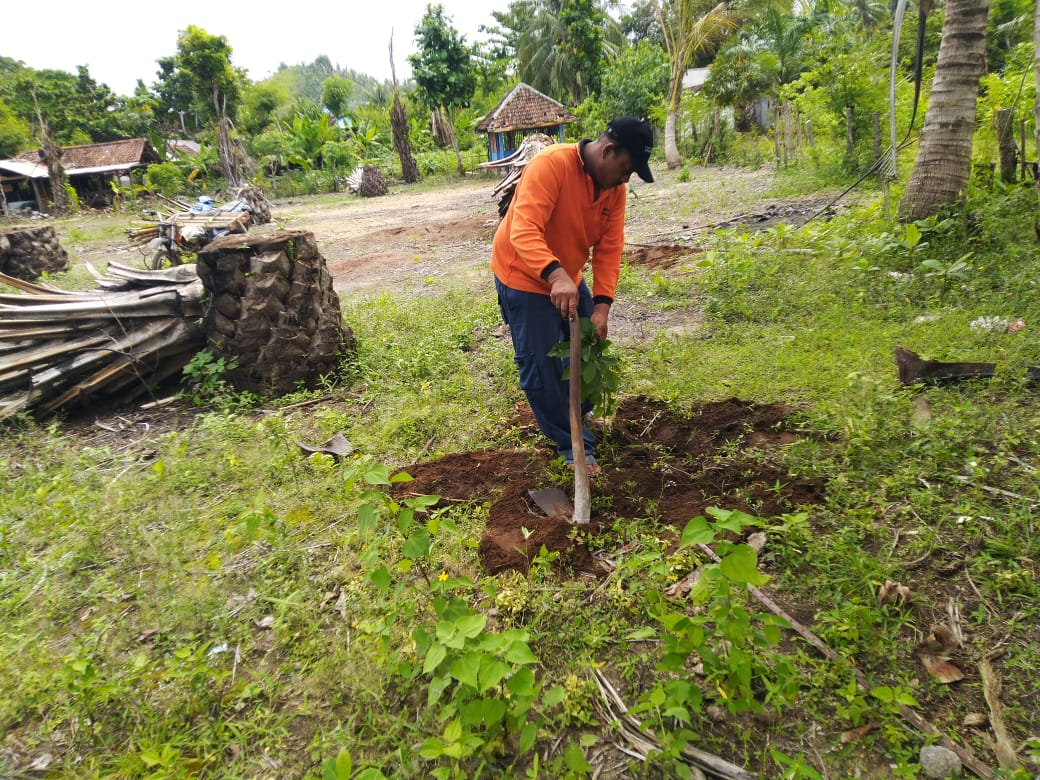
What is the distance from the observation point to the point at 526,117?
2241 cm

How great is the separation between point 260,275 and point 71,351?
1.50 m

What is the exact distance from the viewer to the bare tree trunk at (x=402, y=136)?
84.3 ft

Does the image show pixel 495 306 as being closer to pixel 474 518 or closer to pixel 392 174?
pixel 474 518

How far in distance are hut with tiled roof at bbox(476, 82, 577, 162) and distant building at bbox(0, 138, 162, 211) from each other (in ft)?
56.7

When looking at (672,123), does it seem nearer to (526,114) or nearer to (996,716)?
(526,114)

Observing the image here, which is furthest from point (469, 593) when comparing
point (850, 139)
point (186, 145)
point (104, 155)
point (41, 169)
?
point (186, 145)

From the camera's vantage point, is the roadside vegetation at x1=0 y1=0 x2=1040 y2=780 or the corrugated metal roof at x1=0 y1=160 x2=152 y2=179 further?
the corrugated metal roof at x1=0 y1=160 x2=152 y2=179

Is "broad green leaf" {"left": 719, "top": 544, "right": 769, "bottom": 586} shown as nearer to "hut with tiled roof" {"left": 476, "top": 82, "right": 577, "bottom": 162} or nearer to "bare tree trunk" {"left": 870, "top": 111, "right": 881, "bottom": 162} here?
"bare tree trunk" {"left": 870, "top": 111, "right": 881, "bottom": 162}

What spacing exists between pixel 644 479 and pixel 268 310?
3.21 meters

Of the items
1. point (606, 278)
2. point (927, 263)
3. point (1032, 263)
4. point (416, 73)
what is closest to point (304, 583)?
point (606, 278)

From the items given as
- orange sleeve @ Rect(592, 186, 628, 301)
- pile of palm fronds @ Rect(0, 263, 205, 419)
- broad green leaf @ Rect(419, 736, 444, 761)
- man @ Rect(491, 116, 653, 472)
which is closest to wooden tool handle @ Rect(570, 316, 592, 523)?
man @ Rect(491, 116, 653, 472)

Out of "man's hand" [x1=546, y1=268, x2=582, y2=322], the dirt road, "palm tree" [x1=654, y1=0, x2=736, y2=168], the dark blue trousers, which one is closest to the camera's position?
"man's hand" [x1=546, y1=268, x2=582, y2=322]

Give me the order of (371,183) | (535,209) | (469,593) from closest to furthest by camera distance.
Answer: (469,593) < (535,209) < (371,183)

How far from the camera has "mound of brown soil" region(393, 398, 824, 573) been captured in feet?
8.49
